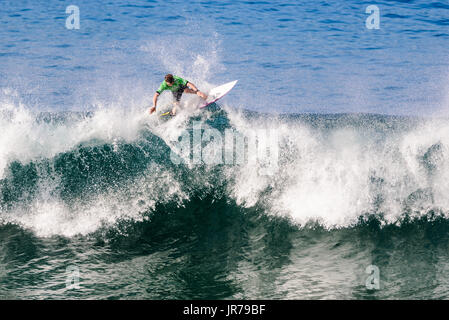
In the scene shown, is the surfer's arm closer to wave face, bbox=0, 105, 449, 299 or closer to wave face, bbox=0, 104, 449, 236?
wave face, bbox=0, 105, 449, 299

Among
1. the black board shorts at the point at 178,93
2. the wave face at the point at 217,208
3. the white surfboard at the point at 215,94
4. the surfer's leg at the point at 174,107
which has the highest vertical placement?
the black board shorts at the point at 178,93

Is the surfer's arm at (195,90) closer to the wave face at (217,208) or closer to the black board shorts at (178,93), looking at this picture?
the black board shorts at (178,93)

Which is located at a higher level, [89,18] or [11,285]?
[89,18]

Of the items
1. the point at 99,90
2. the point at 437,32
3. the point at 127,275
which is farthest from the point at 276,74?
the point at 127,275

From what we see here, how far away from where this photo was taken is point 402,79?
25781 mm

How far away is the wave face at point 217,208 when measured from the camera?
25.8ft

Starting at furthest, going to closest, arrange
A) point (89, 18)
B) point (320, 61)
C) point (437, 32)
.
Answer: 1. point (89, 18)
2. point (437, 32)
3. point (320, 61)

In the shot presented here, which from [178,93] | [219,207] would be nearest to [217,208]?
[219,207]

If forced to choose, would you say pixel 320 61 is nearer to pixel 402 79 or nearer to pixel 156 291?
pixel 402 79

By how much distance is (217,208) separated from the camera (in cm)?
993

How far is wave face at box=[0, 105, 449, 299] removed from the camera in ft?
25.8

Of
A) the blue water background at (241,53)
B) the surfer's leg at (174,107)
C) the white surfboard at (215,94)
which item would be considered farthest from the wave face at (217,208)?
the blue water background at (241,53)

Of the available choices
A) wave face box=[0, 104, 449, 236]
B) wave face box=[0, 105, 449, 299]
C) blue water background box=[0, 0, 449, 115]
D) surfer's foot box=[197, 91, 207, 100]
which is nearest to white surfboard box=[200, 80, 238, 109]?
surfer's foot box=[197, 91, 207, 100]
